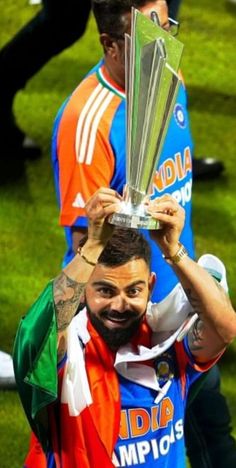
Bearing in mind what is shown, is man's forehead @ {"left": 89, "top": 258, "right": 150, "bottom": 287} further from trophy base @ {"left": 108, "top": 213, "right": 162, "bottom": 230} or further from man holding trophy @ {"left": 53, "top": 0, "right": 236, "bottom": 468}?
man holding trophy @ {"left": 53, "top": 0, "right": 236, "bottom": 468}

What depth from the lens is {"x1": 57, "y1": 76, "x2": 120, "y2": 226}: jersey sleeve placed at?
3055mm

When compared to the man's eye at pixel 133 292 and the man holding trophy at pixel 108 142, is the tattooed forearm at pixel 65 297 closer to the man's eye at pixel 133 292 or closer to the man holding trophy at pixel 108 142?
the man's eye at pixel 133 292

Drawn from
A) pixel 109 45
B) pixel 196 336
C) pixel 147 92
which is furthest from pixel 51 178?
pixel 147 92

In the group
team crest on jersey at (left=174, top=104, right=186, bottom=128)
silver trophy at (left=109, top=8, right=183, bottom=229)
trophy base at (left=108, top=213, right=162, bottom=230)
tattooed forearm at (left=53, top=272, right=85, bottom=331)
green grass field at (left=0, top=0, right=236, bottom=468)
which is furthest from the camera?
green grass field at (left=0, top=0, right=236, bottom=468)

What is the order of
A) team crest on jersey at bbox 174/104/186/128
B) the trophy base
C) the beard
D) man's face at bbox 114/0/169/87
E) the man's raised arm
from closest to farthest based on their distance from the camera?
the trophy base
the man's raised arm
the beard
man's face at bbox 114/0/169/87
team crest on jersey at bbox 174/104/186/128

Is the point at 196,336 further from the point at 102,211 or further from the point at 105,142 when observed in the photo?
the point at 105,142

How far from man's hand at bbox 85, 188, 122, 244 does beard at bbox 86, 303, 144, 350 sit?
0.87ft

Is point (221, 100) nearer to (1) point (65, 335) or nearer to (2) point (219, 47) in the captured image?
(2) point (219, 47)

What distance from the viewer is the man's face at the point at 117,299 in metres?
2.44

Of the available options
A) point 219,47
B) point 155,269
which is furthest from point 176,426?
point 219,47

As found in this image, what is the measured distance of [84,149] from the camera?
3.06 m

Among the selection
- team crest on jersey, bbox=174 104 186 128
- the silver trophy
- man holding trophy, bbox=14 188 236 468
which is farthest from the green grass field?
the silver trophy

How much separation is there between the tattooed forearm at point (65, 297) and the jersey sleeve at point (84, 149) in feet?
2.22

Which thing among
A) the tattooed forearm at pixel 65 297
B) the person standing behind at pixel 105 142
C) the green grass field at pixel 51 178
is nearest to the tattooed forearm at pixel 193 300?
the tattooed forearm at pixel 65 297
